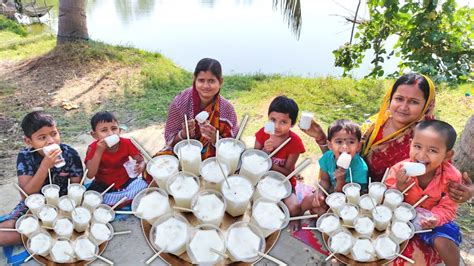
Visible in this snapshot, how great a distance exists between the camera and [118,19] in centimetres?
1595

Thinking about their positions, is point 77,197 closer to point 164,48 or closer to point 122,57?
point 122,57

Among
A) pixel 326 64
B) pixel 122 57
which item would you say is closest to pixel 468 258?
pixel 122 57

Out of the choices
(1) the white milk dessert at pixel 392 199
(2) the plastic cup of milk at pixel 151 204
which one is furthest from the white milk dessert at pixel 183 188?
(1) the white milk dessert at pixel 392 199

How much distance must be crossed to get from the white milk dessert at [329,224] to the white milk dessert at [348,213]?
44mm

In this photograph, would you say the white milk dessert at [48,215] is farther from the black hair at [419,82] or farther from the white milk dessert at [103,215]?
the black hair at [419,82]

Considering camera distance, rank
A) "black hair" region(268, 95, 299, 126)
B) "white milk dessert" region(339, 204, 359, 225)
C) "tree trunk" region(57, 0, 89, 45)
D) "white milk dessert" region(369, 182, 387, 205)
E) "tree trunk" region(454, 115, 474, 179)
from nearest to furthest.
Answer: "white milk dessert" region(339, 204, 359, 225) < "white milk dessert" region(369, 182, 387, 205) < "black hair" region(268, 95, 299, 126) < "tree trunk" region(454, 115, 474, 179) < "tree trunk" region(57, 0, 89, 45)

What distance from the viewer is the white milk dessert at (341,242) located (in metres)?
2.08

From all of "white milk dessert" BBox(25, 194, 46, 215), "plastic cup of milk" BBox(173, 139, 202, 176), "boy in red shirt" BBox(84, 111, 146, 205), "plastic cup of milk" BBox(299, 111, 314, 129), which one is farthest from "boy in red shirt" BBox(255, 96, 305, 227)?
"white milk dessert" BBox(25, 194, 46, 215)

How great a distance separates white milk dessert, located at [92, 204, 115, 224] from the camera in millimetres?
2271

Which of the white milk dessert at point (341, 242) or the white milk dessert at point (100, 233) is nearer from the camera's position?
the white milk dessert at point (341, 242)

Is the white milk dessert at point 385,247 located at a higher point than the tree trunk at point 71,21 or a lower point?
lower

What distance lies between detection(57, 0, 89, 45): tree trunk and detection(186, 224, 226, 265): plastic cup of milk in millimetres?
6824

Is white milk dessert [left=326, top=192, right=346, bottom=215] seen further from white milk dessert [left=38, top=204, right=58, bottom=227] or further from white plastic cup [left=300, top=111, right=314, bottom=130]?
white milk dessert [left=38, top=204, right=58, bottom=227]

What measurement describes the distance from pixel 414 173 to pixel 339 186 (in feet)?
2.06
